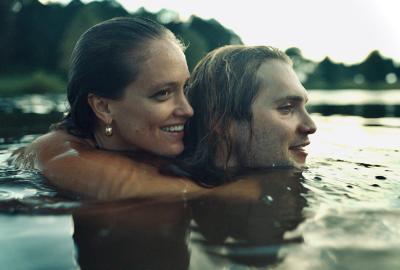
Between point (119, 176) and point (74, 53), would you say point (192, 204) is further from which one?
point (74, 53)

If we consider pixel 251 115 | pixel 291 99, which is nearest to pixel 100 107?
pixel 251 115

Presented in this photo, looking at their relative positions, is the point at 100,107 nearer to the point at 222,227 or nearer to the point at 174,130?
the point at 174,130

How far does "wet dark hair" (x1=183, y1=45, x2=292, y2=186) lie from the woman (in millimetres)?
242

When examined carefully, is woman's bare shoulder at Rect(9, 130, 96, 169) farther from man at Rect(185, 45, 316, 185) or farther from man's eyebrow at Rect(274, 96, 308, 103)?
man's eyebrow at Rect(274, 96, 308, 103)

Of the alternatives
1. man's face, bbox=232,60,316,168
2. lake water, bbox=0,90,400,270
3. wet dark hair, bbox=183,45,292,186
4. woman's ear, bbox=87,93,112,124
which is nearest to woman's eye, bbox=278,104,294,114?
man's face, bbox=232,60,316,168

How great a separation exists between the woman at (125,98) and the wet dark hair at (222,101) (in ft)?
0.79

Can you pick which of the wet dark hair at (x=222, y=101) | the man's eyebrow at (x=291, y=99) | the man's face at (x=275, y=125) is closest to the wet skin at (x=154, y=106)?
the wet dark hair at (x=222, y=101)

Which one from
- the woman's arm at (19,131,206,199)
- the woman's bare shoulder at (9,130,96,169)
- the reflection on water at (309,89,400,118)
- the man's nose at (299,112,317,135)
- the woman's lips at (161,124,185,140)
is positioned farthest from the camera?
the reflection on water at (309,89,400,118)

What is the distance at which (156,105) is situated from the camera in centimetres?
337

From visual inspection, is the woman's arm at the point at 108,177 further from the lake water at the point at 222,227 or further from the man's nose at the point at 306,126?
the man's nose at the point at 306,126

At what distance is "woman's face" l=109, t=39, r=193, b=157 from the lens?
11.0 ft

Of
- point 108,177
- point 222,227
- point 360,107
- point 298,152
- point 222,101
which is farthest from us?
point 360,107

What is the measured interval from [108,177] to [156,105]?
75cm

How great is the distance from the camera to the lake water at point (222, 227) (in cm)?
183
